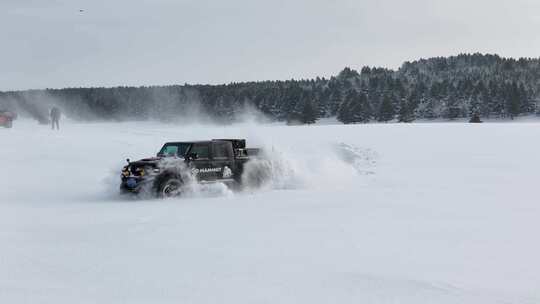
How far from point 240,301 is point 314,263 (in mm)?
1673

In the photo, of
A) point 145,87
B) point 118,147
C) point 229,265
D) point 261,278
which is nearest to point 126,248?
point 229,265

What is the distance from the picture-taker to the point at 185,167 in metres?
13.8

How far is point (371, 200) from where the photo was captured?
12812mm

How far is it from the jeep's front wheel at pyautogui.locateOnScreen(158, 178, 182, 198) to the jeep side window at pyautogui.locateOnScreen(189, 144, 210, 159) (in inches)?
42.1

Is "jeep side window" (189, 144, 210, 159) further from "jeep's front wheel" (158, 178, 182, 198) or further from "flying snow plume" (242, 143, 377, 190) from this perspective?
"flying snow plume" (242, 143, 377, 190)

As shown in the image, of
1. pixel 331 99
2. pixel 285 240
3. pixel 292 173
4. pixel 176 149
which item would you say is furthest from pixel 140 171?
pixel 331 99

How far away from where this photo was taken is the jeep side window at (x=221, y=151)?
14.7 meters

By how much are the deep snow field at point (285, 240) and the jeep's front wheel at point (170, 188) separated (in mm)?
499

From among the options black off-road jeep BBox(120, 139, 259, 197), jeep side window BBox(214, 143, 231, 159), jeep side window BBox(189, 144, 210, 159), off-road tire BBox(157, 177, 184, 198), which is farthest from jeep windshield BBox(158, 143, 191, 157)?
off-road tire BBox(157, 177, 184, 198)

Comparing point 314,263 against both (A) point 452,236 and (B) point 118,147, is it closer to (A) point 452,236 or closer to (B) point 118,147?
(A) point 452,236

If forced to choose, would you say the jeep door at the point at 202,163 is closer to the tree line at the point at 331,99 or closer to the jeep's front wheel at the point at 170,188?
the jeep's front wheel at the point at 170,188

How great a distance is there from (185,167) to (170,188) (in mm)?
692

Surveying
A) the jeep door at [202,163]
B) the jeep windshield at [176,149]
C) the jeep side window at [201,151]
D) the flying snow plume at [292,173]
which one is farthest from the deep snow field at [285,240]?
the jeep windshield at [176,149]

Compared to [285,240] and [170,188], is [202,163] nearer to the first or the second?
[170,188]
